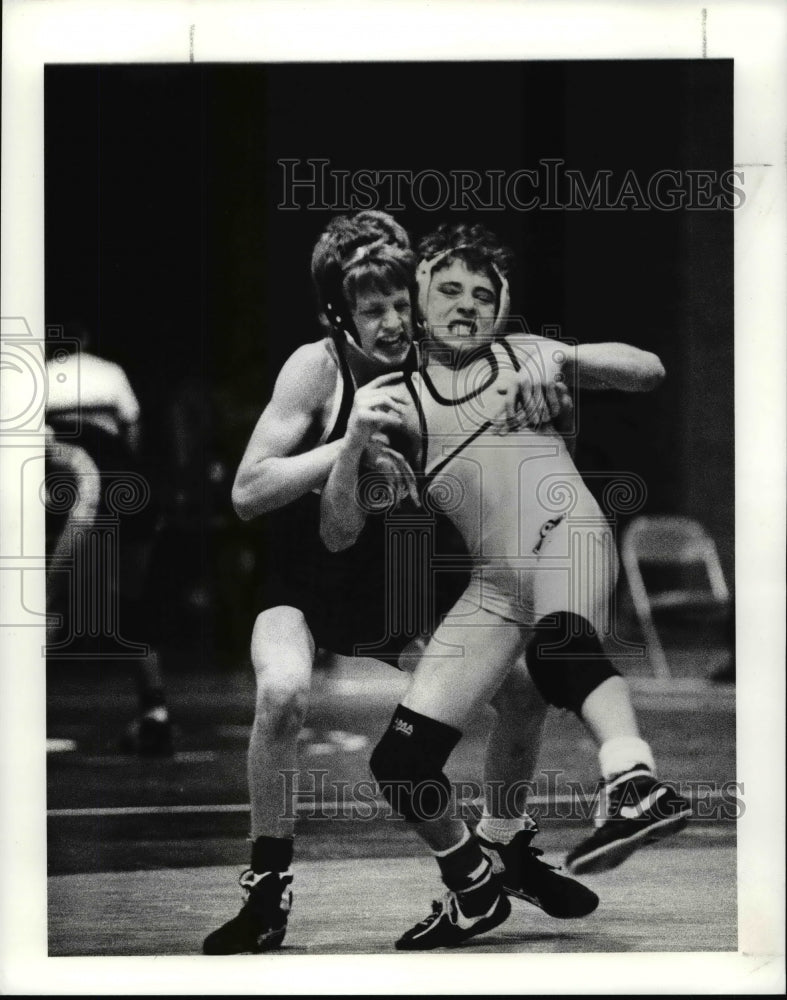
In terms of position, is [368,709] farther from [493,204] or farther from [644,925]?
[493,204]

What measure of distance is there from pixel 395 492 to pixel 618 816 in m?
1.28

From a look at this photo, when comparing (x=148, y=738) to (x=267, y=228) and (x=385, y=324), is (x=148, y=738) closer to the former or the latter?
(x=385, y=324)

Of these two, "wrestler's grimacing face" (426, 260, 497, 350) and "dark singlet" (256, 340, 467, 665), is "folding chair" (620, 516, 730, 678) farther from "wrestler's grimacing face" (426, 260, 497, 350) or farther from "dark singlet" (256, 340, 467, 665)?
"wrestler's grimacing face" (426, 260, 497, 350)

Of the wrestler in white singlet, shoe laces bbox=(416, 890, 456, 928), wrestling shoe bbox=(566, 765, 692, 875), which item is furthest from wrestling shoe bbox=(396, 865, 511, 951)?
the wrestler in white singlet

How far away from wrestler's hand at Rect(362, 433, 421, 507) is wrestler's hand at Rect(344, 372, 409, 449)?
32 mm

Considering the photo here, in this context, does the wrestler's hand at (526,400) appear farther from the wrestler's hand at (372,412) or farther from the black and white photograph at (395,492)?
the wrestler's hand at (372,412)

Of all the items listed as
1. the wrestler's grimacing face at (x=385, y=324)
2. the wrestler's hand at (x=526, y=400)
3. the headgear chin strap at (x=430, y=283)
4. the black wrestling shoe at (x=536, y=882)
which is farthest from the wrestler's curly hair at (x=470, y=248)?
the black wrestling shoe at (x=536, y=882)

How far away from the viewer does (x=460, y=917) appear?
5.00 meters

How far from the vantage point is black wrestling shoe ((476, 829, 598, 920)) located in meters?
5.00

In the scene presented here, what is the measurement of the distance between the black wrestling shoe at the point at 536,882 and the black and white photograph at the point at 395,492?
14 mm

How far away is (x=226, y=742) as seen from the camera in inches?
197

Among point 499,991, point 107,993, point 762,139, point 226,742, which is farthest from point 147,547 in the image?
point 762,139

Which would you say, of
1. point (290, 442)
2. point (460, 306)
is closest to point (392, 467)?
point (290, 442)

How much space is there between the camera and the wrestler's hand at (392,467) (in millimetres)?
4957
